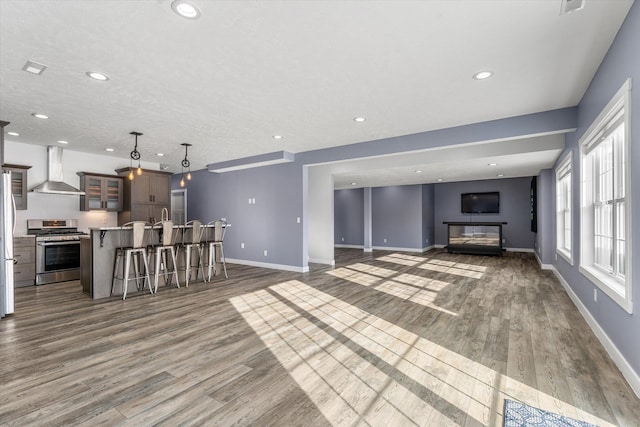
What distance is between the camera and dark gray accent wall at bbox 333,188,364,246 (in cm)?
1165

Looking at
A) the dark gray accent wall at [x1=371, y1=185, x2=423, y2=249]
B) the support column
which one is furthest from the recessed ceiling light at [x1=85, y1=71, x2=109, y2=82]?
the dark gray accent wall at [x1=371, y1=185, x2=423, y2=249]

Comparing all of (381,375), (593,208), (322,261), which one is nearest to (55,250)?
(322,261)

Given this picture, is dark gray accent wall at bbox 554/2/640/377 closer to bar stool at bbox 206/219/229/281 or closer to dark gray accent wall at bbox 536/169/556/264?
dark gray accent wall at bbox 536/169/556/264

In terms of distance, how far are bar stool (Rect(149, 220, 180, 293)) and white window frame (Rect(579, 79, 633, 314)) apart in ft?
18.8

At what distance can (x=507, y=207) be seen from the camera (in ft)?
34.9

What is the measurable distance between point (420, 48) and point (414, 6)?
1.91 ft

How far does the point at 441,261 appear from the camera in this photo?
8438 mm

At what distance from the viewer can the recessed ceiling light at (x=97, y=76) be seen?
3074 mm

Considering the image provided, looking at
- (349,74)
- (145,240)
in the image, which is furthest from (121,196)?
(349,74)

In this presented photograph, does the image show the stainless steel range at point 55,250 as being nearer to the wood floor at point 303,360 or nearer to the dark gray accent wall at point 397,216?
the wood floor at point 303,360

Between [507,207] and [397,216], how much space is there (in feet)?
12.2

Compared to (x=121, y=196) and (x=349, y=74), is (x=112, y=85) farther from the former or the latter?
(x=121, y=196)

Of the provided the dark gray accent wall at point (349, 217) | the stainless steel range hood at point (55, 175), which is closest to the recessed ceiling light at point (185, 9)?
the stainless steel range hood at point (55, 175)

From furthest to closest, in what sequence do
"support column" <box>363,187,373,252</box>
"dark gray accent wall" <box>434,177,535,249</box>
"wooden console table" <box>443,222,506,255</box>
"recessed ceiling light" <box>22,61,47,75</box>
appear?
"support column" <box>363,187,373,252</box>
"dark gray accent wall" <box>434,177,535,249</box>
"wooden console table" <box>443,222,506,255</box>
"recessed ceiling light" <box>22,61,47,75</box>
